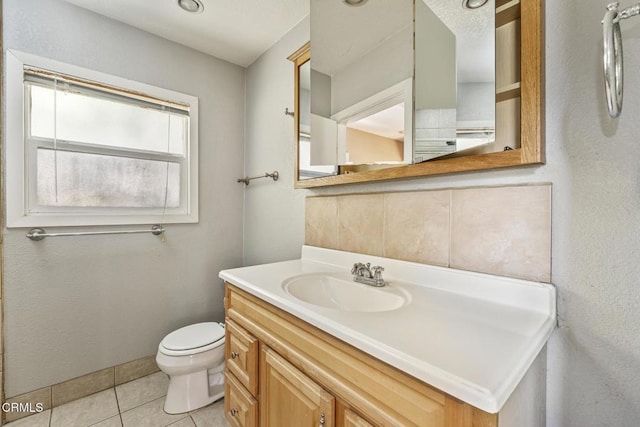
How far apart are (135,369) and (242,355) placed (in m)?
1.22

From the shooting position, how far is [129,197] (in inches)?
70.2

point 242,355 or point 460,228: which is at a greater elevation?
point 460,228

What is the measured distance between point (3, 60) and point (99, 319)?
4.94ft

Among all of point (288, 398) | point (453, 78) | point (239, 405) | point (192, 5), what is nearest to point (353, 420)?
point (288, 398)

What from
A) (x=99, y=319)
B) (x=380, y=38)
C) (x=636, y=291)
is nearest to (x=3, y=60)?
(x=99, y=319)

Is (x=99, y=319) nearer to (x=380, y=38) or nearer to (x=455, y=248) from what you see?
(x=455, y=248)

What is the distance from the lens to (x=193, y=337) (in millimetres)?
1593

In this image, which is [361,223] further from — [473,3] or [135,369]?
[135,369]

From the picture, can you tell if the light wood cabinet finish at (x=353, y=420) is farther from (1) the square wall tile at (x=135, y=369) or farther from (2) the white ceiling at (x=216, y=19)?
(2) the white ceiling at (x=216, y=19)

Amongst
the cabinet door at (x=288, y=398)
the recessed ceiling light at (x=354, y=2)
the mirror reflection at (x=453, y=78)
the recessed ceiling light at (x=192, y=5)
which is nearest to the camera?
the cabinet door at (x=288, y=398)

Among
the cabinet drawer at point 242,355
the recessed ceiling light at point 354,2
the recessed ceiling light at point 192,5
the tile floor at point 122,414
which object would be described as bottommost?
the tile floor at point 122,414

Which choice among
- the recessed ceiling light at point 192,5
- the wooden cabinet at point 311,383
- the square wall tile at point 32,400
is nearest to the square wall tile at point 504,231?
the wooden cabinet at point 311,383

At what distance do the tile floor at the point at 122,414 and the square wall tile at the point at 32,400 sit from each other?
0.08ft

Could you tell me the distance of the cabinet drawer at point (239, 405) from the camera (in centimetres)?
103
